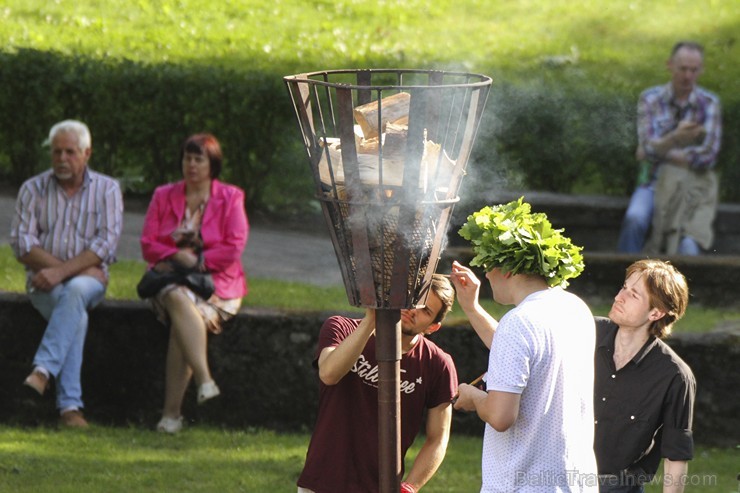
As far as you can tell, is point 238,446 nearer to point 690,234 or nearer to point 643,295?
point 643,295

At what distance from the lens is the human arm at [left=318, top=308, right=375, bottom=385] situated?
4443mm

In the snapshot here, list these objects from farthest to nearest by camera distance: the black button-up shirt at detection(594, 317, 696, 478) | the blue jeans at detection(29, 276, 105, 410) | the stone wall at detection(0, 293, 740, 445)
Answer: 1. the stone wall at detection(0, 293, 740, 445)
2. the blue jeans at detection(29, 276, 105, 410)
3. the black button-up shirt at detection(594, 317, 696, 478)

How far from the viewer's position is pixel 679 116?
10.4 meters

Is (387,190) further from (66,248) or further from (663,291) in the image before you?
(66,248)

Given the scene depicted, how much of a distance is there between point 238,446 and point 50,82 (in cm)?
494

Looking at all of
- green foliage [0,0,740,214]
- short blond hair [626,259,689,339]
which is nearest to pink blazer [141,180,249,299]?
green foliage [0,0,740,214]

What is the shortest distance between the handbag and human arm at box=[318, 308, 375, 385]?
3493 mm

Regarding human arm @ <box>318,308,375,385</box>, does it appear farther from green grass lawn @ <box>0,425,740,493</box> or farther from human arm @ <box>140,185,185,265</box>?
human arm @ <box>140,185,185,265</box>

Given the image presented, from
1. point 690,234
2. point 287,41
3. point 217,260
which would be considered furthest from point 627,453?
point 287,41

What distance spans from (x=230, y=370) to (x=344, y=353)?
395cm

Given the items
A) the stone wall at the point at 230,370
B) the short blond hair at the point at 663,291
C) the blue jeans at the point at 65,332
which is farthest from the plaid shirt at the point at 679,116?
the short blond hair at the point at 663,291

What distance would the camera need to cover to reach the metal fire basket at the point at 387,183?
3982 millimetres

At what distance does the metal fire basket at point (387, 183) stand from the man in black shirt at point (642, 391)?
1.38 metres

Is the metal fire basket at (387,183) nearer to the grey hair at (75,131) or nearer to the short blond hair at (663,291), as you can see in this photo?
the short blond hair at (663,291)
